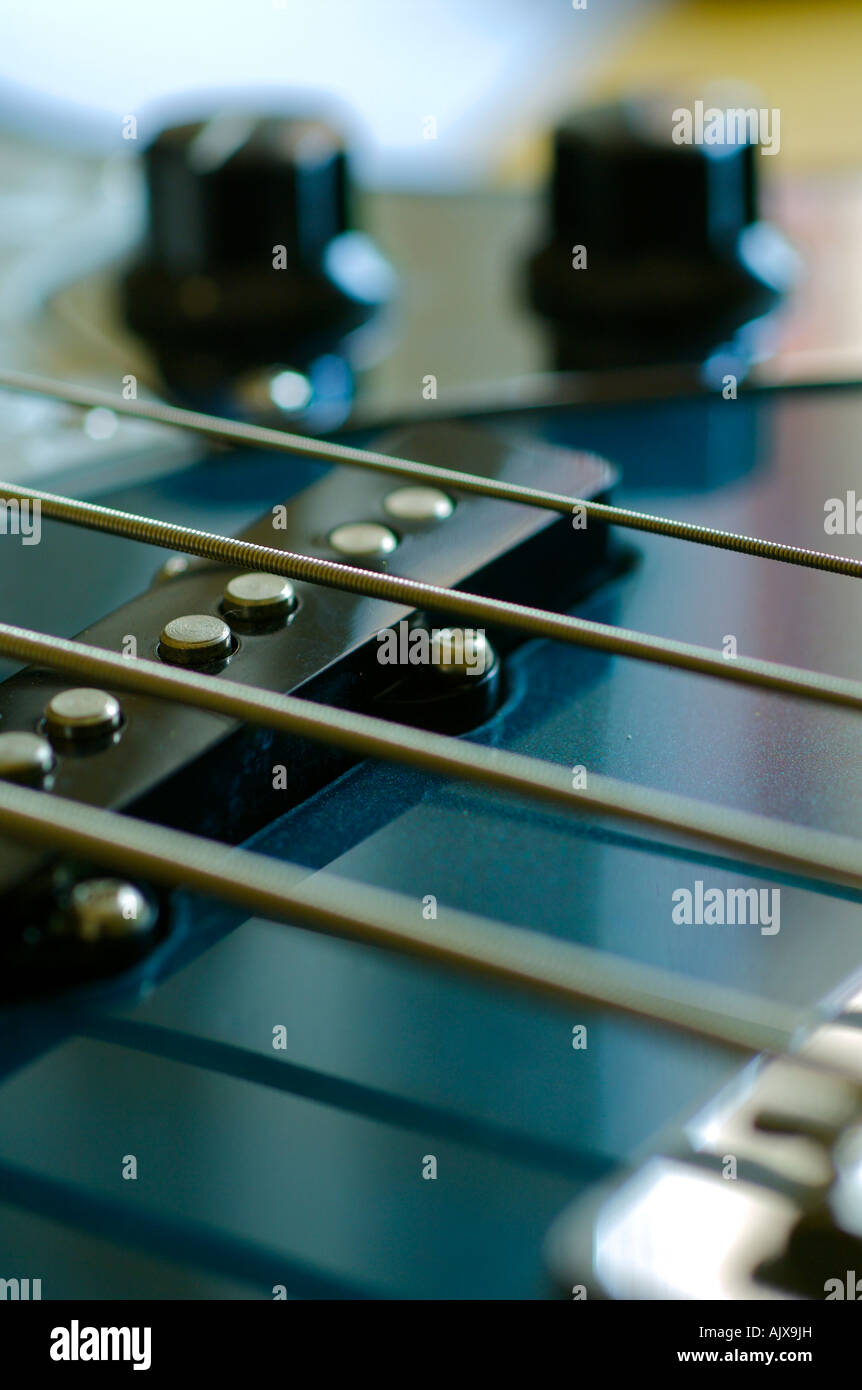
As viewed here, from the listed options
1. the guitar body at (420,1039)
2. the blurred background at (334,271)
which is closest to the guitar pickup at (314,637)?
the guitar body at (420,1039)

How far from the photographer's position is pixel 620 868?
0.40 meters

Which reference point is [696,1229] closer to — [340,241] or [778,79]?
[340,241]

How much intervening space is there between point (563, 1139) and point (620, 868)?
10 centimetres

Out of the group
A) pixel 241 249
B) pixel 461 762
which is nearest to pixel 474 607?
pixel 461 762

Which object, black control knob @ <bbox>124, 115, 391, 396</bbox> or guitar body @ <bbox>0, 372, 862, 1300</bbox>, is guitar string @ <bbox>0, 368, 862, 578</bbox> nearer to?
guitar body @ <bbox>0, 372, 862, 1300</bbox>

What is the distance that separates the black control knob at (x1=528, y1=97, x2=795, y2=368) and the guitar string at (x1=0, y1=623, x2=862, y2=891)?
500 millimetres

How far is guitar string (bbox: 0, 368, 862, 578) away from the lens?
0.39 metres

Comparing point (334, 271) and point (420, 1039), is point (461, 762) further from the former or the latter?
point (334, 271)

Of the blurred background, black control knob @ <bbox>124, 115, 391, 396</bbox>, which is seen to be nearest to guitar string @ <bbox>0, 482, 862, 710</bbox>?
the blurred background

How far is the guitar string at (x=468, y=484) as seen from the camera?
39 centimetres

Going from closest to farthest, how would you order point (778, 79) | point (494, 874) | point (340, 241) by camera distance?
point (494, 874)
point (340, 241)
point (778, 79)

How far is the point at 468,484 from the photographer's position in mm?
457

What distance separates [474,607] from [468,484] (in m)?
0.10
